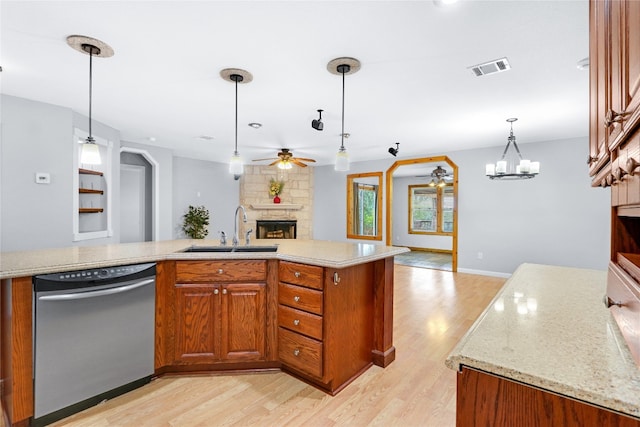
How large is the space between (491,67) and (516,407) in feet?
9.05

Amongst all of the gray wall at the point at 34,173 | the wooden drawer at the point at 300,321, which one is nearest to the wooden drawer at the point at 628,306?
the wooden drawer at the point at 300,321

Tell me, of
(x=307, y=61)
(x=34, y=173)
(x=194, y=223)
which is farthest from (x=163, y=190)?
(x=307, y=61)

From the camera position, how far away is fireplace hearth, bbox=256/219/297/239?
7.83 meters

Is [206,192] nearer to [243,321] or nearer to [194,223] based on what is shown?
[194,223]

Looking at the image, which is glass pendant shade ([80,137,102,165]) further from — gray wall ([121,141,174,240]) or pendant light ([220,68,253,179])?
gray wall ([121,141,174,240])

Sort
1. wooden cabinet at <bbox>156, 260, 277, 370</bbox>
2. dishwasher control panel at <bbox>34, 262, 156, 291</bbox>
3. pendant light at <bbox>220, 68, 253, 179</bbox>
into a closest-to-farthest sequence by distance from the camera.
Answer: dishwasher control panel at <bbox>34, 262, 156, 291</bbox>
wooden cabinet at <bbox>156, 260, 277, 370</bbox>
pendant light at <bbox>220, 68, 253, 179</bbox>

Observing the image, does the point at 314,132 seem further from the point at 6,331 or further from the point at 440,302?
the point at 6,331

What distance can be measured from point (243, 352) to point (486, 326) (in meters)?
1.87

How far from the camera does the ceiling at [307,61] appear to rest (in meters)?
1.92

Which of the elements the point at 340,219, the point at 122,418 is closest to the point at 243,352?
the point at 122,418

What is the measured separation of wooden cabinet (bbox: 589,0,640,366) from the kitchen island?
1298 mm

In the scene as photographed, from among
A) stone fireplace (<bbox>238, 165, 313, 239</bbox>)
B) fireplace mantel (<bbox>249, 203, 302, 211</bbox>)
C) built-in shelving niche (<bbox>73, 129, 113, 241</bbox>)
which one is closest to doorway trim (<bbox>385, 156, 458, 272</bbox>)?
stone fireplace (<bbox>238, 165, 313, 239</bbox>)

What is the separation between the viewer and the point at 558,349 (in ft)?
2.45

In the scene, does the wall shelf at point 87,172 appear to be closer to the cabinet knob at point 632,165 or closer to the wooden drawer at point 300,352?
Answer: the wooden drawer at point 300,352
